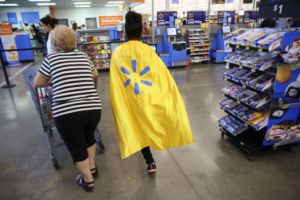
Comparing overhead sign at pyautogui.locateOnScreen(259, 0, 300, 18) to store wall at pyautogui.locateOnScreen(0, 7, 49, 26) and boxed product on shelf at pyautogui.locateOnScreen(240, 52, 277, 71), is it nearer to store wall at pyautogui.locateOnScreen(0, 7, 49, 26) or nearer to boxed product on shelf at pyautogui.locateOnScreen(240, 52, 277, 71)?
boxed product on shelf at pyautogui.locateOnScreen(240, 52, 277, 71)

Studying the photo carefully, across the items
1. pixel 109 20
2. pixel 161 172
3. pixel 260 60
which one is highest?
pixel 109 20

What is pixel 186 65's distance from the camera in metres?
8.05

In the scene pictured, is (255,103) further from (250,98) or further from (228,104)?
(228,104)

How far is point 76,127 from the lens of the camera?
1737 mm

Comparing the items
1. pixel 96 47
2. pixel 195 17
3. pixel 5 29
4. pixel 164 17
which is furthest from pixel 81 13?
pixel 195 17

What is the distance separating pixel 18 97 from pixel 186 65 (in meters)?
5.59

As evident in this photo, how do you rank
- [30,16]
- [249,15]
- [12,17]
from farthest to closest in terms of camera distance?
[30,16] < [12,17] < [249,15]

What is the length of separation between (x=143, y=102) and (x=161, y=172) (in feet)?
2.98

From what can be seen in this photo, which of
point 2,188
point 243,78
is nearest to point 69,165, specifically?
point 2,188

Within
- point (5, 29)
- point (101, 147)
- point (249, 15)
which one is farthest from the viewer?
point (249, 15)

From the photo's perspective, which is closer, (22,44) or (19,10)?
(22,44)

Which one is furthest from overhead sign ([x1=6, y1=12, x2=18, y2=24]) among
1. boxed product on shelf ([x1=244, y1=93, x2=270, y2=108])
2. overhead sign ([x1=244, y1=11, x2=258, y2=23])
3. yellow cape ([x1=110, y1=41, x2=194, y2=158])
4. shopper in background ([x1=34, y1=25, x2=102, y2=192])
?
boxed product on shelf ([x1=244, y1=93, x2=270, y2=108])

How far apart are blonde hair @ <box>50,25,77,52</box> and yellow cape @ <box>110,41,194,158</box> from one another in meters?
0.38

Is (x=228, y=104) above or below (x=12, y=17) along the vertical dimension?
below
